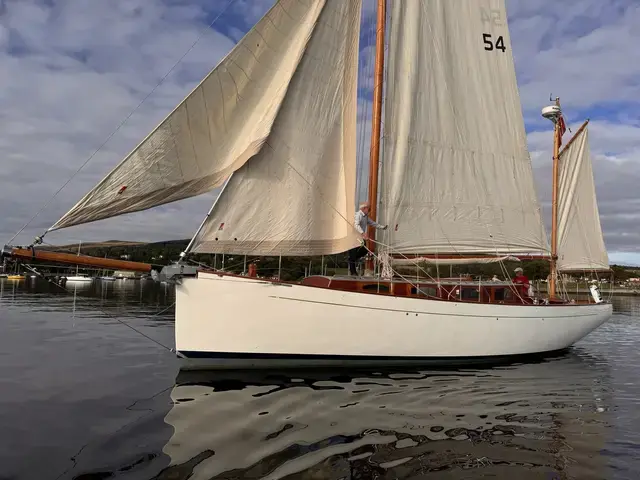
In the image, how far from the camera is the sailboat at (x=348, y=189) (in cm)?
1103

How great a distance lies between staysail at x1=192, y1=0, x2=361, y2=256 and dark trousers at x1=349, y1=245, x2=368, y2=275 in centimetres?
92

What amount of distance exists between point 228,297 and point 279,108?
494 centimetres

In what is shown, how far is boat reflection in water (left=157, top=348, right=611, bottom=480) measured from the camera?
6.39 meters

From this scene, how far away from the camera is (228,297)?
10969 mm

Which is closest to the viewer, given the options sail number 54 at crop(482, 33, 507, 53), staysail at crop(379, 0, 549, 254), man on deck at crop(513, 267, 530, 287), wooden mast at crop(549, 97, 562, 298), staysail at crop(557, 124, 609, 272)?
staysail at crop(379, 0, 549, 254)

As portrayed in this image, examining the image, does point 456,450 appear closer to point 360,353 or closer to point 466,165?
point 360,353

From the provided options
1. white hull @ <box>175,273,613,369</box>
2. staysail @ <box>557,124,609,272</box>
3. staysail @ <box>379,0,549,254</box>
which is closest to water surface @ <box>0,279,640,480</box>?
white hull @ <box>175,273,613,369</box>

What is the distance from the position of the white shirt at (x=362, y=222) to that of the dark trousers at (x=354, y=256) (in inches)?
28.1

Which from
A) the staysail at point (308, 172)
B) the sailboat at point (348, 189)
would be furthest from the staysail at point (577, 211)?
the staysail at point (308, 172)

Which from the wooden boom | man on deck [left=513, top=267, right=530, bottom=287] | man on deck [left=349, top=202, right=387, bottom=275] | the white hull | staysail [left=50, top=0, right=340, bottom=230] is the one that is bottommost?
the white hull

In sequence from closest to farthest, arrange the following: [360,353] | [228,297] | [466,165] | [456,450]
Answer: [456,450] < [228,297] < [360,353] < [466,165]

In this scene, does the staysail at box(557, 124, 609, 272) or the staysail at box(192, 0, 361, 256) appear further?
the staysail at box(557, 124, 609, 272)

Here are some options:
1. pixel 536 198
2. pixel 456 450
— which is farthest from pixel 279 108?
pixel 536 198

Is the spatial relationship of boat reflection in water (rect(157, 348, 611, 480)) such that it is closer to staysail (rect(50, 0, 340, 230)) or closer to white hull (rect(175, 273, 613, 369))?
white hull (rect(175, 273, 613, 369))
